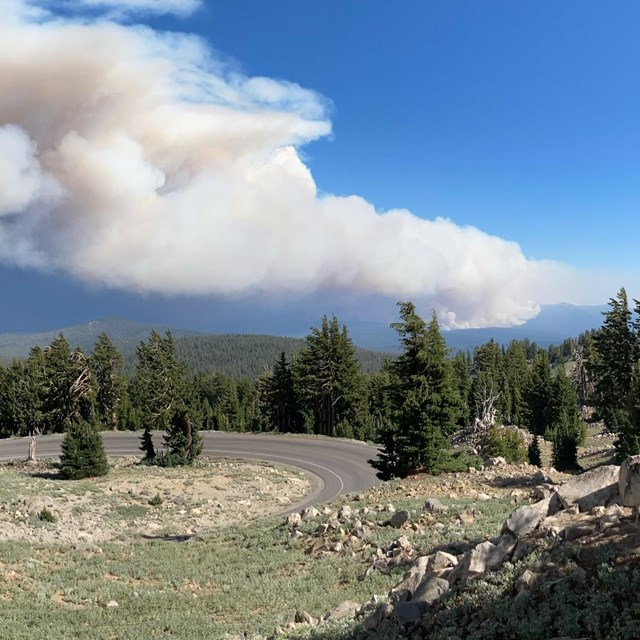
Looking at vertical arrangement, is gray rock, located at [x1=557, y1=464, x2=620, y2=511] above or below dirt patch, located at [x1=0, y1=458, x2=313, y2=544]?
above

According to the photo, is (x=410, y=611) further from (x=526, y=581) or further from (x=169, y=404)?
(x=169, y=404)

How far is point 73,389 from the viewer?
73125 mm

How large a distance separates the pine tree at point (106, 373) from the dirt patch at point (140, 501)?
120 feet

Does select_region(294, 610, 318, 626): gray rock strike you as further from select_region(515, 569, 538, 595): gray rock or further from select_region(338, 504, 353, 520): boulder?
select_region(338, 504, 353, 520): boulder

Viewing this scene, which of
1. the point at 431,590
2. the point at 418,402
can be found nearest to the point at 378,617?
the point at 431,590

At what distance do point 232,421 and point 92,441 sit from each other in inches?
2811

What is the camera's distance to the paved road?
141 feet

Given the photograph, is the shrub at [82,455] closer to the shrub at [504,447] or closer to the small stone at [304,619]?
the small stone at [304,619]

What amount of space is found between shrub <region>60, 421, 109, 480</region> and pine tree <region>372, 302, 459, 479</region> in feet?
65.6

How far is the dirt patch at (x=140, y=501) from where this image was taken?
80.1 ft

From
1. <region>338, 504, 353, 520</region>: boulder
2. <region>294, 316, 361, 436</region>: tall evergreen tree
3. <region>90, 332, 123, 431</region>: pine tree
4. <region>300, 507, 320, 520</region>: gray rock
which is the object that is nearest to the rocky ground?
<region>338, 504, 353, 520</region>: boulder

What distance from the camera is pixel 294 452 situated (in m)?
53.4

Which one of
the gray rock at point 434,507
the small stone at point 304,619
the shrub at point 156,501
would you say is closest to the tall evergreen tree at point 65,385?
the shrub at point 156,501

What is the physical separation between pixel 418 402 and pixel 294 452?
24300 mm
